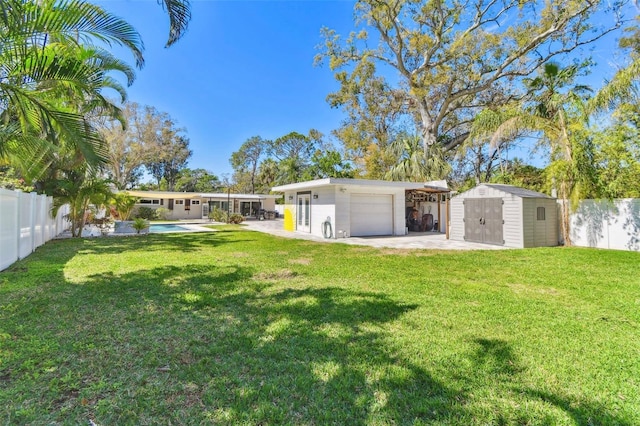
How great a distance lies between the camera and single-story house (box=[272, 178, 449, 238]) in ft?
43.9

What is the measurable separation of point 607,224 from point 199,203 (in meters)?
29.5

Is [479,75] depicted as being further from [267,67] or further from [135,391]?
[135,391]

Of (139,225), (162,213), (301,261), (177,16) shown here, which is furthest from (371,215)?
(162,213)

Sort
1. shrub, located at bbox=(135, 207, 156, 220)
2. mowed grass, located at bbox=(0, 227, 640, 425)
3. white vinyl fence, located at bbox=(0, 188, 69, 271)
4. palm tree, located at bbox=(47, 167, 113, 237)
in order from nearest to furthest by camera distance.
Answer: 1. mowed grass, located at bbox=(0, 227, 640, 425)
2. white vinyl fence, located at bbox=(0, 188, 69, 271)
3. palm tree, located at bbox=(47, 167, 113, 237)
4. shrub, located at bbox=(135, 207, 156, 220)

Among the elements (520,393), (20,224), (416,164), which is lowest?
(520,393)

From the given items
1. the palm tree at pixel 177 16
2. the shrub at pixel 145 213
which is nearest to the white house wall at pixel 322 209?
the palm tree at pixel 177 16

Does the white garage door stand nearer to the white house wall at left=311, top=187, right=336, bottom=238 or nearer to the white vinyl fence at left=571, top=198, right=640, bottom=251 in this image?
the white house wall at left=311, top=187, right=336, bottom=238

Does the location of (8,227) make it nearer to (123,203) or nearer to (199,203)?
(123,203)

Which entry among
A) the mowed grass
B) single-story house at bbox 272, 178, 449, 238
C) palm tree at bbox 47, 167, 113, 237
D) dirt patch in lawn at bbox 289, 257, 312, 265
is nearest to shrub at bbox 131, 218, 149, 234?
palm tree at bbox 47, 167, 113, 237

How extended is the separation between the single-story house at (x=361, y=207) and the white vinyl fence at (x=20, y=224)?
9.19 meters

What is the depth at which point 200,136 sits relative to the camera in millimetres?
39781

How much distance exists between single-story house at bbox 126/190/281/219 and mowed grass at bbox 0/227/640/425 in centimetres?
2339

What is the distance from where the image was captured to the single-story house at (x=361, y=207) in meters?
13.4

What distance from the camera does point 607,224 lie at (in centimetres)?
1019
